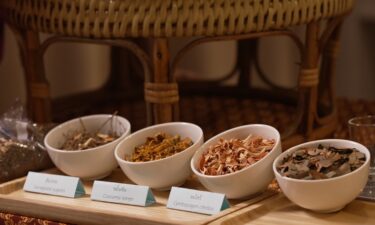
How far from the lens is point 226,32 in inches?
40.8

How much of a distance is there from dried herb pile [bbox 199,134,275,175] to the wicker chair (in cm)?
13

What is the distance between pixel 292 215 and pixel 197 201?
111 millimetres

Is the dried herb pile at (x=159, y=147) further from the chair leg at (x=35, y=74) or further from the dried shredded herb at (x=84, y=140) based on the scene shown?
the chair leg at (x=35, y=74)

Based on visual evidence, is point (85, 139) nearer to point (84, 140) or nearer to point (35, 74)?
point (84, 140)

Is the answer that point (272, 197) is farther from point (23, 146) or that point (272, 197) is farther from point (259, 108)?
point (259, 108)

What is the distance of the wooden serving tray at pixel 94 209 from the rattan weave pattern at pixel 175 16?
0.66 feet

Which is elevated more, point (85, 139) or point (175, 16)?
point (175, 16)

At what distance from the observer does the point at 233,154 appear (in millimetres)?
943

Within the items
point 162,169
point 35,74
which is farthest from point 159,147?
point 35,74

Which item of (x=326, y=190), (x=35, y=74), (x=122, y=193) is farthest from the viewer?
(x=35, y=74)

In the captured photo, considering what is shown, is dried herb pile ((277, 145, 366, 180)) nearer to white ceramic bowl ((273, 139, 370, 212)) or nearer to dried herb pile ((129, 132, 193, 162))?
white ceramic bowl ((273, 139, 370, 212))

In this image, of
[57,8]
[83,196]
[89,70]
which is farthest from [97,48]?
[83,196]

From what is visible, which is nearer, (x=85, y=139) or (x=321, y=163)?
(x=321, y=163)

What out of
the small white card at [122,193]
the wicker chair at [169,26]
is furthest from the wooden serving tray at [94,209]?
the wicker chair at [169,26]
